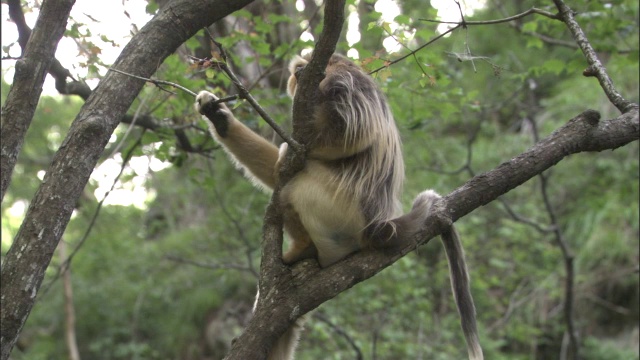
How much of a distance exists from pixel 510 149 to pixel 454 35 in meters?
2.32

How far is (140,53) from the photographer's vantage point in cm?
314

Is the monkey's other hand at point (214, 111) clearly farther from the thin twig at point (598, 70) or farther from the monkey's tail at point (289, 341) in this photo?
the thin twig at point (598, 70)

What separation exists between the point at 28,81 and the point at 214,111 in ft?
5.03

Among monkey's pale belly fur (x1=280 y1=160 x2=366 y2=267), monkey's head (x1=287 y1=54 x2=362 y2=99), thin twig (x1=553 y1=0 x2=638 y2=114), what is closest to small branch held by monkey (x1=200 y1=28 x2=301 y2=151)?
monkey's pale belly fur (x1=280 y1=160 x2=366 y2=267)

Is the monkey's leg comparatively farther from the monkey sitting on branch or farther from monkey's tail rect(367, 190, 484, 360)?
monkey's tail rect(367, 190, 484, 360)

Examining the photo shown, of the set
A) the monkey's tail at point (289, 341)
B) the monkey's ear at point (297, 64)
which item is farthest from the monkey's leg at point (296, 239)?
the monkey's ear at point (297, 64)

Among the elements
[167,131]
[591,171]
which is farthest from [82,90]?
[591,171]

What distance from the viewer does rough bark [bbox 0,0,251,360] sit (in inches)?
102

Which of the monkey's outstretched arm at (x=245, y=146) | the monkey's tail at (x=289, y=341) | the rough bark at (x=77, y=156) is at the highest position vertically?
the monkey's outstretched arm at (x=245, y=146)

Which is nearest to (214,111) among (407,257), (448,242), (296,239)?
(296,239)

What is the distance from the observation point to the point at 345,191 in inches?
160

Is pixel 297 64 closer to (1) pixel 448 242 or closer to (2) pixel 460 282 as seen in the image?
(1) pixel 448 242

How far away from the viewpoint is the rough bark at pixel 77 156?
2.60m

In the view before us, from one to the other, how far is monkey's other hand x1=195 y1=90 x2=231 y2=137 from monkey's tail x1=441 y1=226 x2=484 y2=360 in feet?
5.61
